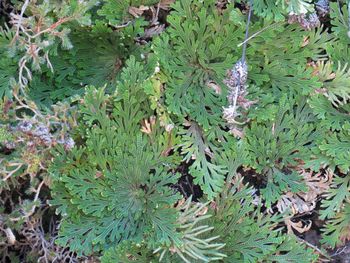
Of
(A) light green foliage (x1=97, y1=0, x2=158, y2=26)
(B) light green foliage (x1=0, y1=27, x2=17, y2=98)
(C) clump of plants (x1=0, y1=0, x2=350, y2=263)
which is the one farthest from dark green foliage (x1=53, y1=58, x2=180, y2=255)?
(B) light green foliage (x1=0, y1=27, x2=17, y2=98)

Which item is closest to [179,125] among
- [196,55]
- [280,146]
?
[196,55]

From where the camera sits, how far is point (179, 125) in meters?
1.54

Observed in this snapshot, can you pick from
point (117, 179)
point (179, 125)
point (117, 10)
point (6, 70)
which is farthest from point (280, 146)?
point (6, 70)

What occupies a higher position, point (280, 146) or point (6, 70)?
point (6, 70)

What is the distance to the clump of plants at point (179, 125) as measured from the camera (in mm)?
1440

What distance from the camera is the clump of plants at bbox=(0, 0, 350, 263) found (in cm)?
144

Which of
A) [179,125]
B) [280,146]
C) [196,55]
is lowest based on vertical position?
[280,146]

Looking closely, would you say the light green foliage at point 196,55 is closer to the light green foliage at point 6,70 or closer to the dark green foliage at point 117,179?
the dark green foliage at point 117,179

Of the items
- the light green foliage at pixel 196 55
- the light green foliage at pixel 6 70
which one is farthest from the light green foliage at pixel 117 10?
the light green foliage at pixel 6 70

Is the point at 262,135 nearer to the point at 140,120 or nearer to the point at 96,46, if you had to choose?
the point at 140,120

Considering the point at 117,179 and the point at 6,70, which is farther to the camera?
the point at 6,70

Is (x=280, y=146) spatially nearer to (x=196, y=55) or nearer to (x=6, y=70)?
(x=196, y=55)

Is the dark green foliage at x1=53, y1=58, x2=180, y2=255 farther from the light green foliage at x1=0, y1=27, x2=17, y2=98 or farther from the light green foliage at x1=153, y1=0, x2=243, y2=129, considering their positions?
the light green foliage at x1=0, y1=27, x2=17, y2=98

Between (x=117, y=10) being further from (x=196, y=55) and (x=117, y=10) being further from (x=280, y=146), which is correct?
(x=280, y=146)
